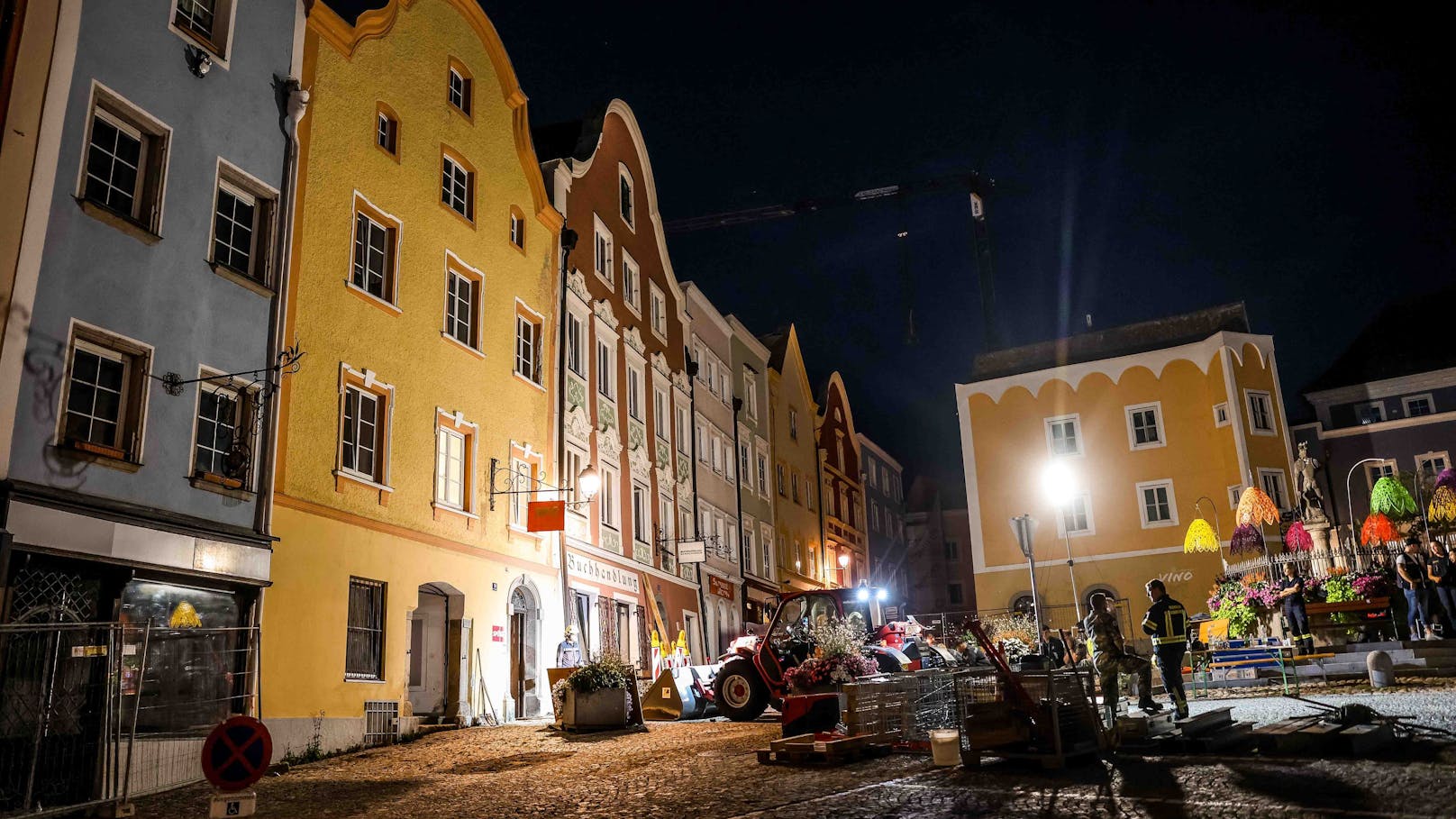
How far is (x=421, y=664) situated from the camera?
61.0 ft

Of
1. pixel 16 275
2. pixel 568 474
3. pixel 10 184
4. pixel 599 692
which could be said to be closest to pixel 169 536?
pixel 16 275

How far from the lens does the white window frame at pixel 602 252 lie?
2714 cm

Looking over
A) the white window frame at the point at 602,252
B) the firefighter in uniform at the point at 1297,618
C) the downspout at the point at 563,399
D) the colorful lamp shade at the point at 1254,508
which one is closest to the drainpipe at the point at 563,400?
the downspout at the point at 563,399

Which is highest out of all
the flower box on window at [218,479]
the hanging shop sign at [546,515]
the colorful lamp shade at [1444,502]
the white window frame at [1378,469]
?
the white window frame at [1378,469]

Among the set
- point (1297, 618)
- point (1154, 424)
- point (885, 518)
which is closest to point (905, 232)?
point (885, 518)

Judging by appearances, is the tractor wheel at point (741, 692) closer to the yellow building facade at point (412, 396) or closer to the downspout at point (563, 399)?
the yellow building facade at point (412, 396)

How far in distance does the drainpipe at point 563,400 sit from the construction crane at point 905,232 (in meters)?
54.0

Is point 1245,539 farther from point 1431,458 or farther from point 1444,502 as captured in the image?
point 1431,458

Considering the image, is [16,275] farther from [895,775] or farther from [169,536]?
[895,775]

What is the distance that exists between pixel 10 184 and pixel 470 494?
9821 mm

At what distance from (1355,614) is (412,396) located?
746 inches

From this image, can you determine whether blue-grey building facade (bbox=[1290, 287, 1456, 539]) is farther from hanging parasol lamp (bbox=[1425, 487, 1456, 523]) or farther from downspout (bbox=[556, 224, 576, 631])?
downspout (bbox=[556, 224, 576, 631])

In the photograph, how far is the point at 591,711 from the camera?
16.2 m

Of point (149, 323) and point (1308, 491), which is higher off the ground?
point (149, 323)
